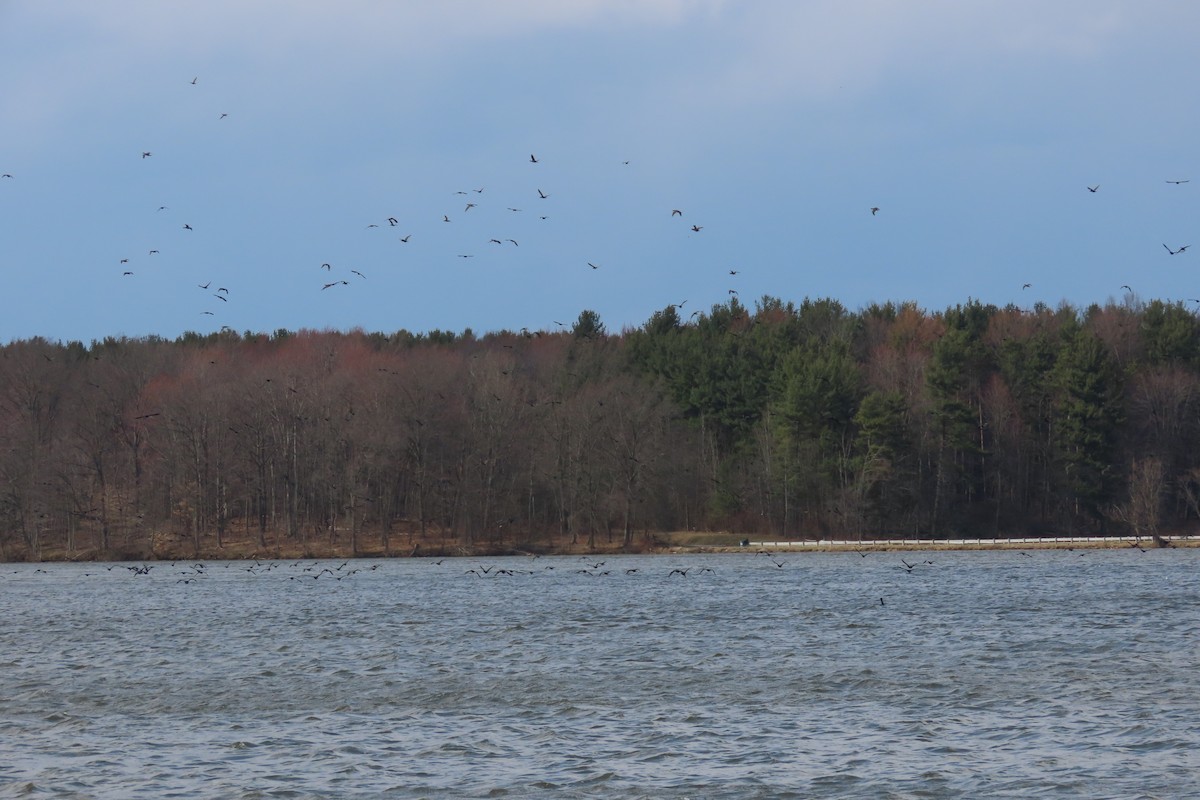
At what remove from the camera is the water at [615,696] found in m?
19.0

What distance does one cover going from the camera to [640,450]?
94688mm

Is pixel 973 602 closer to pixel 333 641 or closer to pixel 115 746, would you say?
pixel 333 641

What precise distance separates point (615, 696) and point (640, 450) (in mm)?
68765

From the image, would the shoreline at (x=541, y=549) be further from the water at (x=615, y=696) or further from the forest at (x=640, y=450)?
the water at (x=615, y=696)

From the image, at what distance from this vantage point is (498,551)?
91.8 metres

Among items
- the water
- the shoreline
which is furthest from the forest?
the water

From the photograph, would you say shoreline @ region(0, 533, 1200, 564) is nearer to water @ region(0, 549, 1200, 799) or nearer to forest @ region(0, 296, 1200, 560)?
forest @ region(0, 296, 1200, 560)

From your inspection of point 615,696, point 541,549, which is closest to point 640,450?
point 541,549

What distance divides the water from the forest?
44055 millimetres

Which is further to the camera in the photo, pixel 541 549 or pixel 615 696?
pixel 541 549

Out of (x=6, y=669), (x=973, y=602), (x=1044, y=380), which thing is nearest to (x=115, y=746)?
(x=6, y=669)

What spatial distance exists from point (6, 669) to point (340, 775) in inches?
615

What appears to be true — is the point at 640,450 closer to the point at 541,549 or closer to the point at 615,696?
the point at 541,549

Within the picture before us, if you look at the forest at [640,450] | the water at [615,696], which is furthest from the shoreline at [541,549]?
the water at [615,696]
